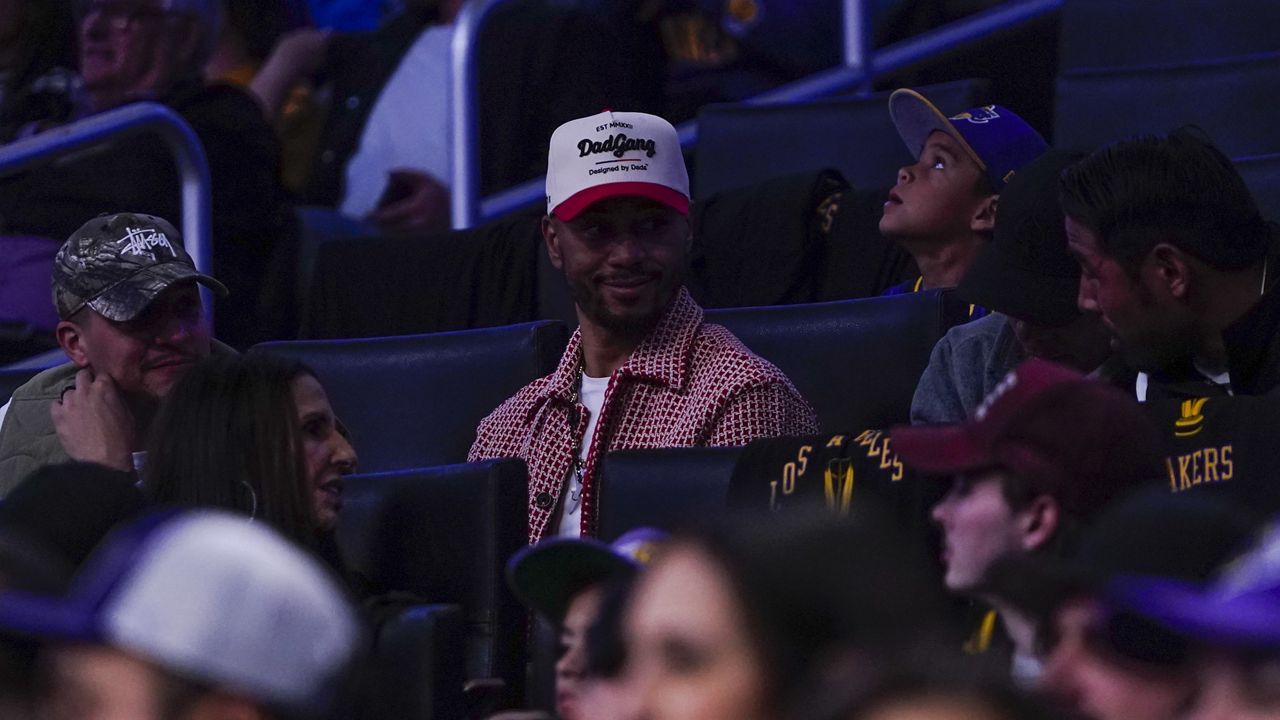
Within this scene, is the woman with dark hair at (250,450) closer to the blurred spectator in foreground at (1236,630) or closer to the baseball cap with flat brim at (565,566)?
the baseball cap with flat brim at (565,566)

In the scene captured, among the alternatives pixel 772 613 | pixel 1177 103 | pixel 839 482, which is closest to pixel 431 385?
pixel 839 482

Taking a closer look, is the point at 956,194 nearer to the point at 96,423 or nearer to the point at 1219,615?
the point at 96,423

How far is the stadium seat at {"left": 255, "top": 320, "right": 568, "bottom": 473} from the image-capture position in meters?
4.14

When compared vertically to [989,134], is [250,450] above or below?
below

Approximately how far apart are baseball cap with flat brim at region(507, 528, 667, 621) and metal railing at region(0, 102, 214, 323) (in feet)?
Result: 7.83

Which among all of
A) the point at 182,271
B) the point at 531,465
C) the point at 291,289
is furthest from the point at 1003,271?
the point at 291,289

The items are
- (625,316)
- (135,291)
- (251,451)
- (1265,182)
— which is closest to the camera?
(251,451)

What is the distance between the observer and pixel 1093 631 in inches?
78.4

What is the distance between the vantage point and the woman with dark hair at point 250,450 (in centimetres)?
328

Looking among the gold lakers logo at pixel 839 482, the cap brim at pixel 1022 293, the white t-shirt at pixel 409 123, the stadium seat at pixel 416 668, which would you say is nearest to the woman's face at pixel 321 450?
the stadium seat at pixel 416 668

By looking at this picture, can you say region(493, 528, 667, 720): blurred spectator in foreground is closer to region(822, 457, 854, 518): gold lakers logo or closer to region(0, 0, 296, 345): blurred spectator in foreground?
region(822, 457, 854, 518): gold lakers logo

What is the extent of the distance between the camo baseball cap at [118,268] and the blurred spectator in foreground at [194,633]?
2279mm

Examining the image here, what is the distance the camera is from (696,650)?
5.74ft

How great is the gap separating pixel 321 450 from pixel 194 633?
1727 mm
